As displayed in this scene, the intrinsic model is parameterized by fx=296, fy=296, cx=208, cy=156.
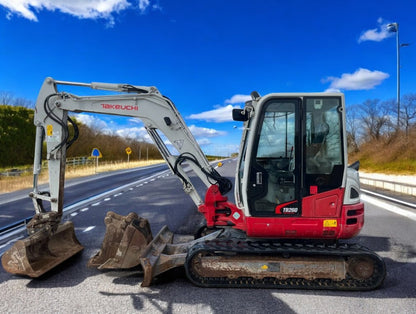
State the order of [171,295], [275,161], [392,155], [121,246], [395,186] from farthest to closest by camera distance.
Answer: [392,155] < [395,186] < [121,246] < [275,161] < [171,295]

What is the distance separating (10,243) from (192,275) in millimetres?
4116

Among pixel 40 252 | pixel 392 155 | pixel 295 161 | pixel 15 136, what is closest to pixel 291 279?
pixel 295 161

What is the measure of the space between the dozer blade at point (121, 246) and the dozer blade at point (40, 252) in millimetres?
627

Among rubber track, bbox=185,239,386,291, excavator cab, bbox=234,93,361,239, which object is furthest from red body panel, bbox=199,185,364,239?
rubber track, bbox=185,239,386,291

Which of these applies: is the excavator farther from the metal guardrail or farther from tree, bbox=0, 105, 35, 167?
tree, bbox=0, 105, 35, 167

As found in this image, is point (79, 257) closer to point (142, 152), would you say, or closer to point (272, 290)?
point (272, 290)

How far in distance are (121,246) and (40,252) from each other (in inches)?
50.8

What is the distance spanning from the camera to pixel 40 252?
14.8 ft

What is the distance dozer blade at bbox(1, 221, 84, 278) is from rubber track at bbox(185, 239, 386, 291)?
212cm

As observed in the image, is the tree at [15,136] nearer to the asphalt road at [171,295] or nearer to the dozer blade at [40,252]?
the dozer blade at [40,252]

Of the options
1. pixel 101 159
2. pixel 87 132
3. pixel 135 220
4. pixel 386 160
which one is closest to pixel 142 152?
pixel 101 159

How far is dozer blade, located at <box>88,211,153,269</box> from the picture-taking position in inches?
169

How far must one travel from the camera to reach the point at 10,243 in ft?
19.0

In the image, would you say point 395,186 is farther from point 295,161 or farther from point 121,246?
point 121,246
